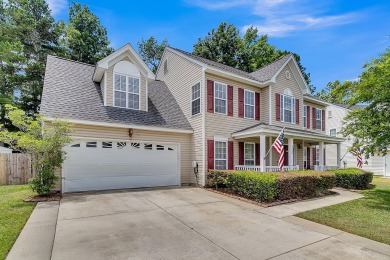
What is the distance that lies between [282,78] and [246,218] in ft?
34.9

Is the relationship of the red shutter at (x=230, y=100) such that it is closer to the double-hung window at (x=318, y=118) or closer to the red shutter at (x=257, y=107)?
the red shutter at (x=257, y=107)

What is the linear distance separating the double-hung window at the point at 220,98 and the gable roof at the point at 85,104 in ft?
6.26

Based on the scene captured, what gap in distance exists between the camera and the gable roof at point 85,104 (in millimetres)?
9492

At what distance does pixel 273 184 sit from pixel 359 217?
8.47 ft

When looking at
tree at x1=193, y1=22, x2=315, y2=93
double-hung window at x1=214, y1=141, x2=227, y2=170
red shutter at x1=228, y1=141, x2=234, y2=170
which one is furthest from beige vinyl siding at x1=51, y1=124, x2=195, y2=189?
tree at x1=193, y1=22, x2=315, y2=93

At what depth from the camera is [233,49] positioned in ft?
95.6

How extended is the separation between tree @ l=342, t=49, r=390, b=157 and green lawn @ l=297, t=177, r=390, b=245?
215cm

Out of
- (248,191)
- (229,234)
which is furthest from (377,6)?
(229,234)

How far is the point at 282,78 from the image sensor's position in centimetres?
1409

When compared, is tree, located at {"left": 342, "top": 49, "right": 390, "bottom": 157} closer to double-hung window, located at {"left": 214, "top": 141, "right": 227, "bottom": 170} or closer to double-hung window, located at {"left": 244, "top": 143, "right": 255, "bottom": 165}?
double-hung window, located at {"left": 244, "top": 143, "right": 255, "bottom": 165}

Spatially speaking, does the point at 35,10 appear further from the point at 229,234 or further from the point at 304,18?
the point at 229,234

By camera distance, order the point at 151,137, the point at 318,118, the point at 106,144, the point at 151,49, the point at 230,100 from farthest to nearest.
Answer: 1. the point at 151,49
2. the point at 318,118
3. the point at 230,100
4. the point at 151,137
5. the point at 106,144

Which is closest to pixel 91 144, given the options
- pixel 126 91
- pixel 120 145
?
pixel 120 145

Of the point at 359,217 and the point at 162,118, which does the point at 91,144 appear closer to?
the point at 162,118
